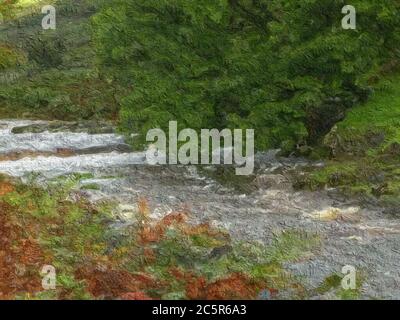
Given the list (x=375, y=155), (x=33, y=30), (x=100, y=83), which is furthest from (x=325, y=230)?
(x=33, y=30)

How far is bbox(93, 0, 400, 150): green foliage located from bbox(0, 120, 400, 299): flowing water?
4.75ft

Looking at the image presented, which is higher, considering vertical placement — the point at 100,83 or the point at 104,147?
the point at 100,83

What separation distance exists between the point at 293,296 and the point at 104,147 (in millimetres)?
9839

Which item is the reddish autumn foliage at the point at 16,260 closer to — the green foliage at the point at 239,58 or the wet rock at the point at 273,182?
the green foliage at the point at 239,58

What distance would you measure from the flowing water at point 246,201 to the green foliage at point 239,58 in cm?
145

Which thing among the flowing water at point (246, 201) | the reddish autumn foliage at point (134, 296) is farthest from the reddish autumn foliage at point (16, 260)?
the flowing water at point (246, 201)

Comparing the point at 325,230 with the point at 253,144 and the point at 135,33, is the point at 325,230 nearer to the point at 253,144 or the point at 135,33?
the point at 253,144

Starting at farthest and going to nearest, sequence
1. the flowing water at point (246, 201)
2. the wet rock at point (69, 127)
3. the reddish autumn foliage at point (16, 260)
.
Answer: the wet rock at point (69, 127)
the flowing water at point (246, 201)
the reddish autumn foliage at point (16, 260)

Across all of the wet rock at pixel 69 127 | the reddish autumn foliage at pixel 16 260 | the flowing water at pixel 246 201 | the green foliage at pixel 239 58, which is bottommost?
the reddish autumn foliage at pixel 16 260

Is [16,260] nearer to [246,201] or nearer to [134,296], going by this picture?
[134,296]

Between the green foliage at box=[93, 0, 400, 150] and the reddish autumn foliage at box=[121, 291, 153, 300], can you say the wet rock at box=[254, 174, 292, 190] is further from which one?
the reddish autumn foliage at box=[121, 291, 153, 300]

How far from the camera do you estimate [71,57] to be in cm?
2827

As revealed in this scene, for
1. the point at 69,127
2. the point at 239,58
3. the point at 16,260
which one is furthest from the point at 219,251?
the point at 69,127

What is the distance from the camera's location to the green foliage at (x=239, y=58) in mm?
15273
